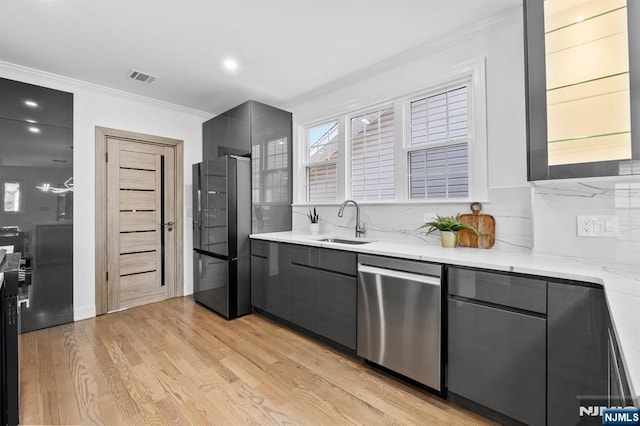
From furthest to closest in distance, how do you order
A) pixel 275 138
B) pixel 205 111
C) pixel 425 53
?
pixel 205 111 < pixel 275 138 < pixel 425 53

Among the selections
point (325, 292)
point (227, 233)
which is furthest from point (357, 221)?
point (227, 233)

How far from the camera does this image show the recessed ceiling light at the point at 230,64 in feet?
9.21

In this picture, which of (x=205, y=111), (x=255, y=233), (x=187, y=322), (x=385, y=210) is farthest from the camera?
(x=205, y=111)

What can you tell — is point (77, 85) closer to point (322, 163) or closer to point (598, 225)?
Result: point (322, 163)

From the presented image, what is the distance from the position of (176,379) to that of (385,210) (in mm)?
2195

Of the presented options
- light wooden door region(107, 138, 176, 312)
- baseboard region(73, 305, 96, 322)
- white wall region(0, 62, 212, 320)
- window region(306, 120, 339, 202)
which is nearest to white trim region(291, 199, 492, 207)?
window region(306, 120, 339, 202)

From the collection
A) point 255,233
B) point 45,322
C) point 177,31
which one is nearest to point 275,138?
point 255,233

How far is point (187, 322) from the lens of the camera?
10.4ft

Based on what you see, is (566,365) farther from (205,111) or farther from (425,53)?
(205,111)

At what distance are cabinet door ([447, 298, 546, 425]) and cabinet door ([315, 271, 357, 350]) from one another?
0.77m

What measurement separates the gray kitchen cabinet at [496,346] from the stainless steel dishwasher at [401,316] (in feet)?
0.32

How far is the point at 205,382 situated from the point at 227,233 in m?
1.54

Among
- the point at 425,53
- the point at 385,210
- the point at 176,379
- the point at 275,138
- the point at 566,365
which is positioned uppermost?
the point at 425,53

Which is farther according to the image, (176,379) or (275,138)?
(275,138)
